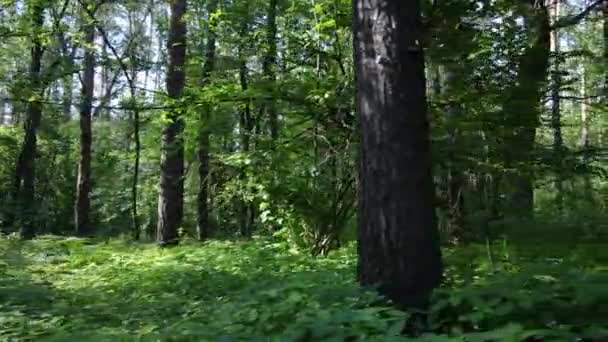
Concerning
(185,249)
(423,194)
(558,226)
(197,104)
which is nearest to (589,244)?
(558,226)

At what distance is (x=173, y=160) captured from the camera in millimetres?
9898

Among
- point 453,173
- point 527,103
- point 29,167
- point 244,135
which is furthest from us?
point 29,167

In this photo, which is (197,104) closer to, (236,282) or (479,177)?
(236,282)

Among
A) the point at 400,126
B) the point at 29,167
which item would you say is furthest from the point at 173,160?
the point at 29,167

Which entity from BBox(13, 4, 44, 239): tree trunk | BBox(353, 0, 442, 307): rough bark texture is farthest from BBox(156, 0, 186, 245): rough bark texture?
BBox(353, 0, 442, 307): rough bark texture

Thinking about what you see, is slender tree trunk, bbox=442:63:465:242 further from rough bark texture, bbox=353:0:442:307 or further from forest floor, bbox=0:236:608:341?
rough bark texture, bbox=353:0:442:307

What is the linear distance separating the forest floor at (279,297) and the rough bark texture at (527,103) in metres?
1.09

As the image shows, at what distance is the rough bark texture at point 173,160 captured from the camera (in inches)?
388

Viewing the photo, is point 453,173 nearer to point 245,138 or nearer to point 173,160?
point 245,138

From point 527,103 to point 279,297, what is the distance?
10.7 feet

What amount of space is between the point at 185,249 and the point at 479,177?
14.1 feet

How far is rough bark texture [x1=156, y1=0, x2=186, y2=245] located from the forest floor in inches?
81.6

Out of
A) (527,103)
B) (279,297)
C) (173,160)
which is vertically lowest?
(279,297)

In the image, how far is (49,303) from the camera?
496 cm
